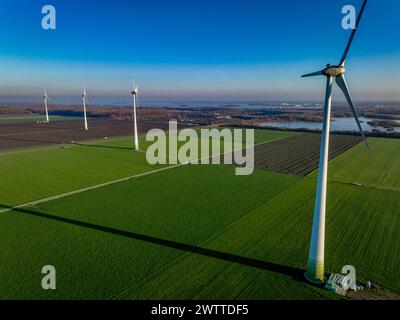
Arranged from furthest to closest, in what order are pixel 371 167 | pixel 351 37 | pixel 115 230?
pixel 371 167
pixel 115 230
pixel 351 37

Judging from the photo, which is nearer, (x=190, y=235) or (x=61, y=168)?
(x=190, y=235)

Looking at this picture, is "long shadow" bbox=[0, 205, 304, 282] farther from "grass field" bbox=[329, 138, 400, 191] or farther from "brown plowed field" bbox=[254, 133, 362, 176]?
"brown plowed field" bbox=[254, 133, 362, 176]

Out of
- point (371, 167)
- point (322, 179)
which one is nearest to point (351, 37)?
point (322, 179)

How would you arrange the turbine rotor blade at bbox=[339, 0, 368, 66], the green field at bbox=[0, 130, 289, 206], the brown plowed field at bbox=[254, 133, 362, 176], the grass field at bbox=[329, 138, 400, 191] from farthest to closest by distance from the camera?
the brown plowed field at bbox=[254, 133, 362, 176], the grass field at bbox=[329, 138, 400, 191], the green field at bbox=[0, 130, 289, 206], the turbine rotor blade at bbox=[339, 0, 368, 66]

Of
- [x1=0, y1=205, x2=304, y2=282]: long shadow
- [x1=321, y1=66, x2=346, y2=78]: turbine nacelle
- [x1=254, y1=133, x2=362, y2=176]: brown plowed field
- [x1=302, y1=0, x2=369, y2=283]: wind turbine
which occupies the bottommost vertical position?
[x1=0, y1=205, x2=304, y2=282]: long shadow

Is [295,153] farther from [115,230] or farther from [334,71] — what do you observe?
[334,71]

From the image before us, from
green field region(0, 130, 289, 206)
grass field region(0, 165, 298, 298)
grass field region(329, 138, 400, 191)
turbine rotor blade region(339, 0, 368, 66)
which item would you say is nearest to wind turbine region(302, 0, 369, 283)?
turbine rotor blade region(339, 0, 368, 66)
